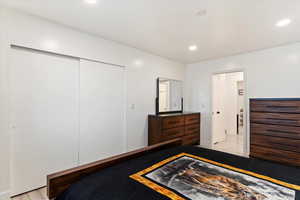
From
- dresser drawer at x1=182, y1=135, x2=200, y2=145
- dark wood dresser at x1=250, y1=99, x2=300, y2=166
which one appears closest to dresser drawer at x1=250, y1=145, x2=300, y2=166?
dark wood dresser at x1=250, y1=99, x2=300, y2=166

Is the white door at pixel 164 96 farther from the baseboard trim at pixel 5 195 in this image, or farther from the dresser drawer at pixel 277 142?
the baseboard trim at pixel 5 195

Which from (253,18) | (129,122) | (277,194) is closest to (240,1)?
(253,18)

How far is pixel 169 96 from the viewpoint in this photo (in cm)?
405

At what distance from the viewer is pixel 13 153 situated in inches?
75.9

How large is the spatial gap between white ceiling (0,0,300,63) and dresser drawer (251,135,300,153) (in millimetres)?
1849

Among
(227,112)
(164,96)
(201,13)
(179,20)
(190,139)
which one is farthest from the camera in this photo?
(227,112)

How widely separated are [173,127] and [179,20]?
7.31 feet

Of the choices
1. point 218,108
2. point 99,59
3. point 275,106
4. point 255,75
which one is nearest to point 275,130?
point 275,106

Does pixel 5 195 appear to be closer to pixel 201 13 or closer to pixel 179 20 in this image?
pixel 179 20

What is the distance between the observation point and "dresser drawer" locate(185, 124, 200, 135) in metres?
3.89

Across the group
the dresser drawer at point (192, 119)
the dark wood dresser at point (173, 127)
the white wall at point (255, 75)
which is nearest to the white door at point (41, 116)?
the dark wood dresser at point (173, 127)

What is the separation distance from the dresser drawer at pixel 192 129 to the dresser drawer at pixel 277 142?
4.42 ft

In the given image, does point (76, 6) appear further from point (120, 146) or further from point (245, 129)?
point (245, 129)

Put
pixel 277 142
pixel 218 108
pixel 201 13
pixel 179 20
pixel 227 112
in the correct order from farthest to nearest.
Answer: pixel 227 112
pixel 218 108
pixel 277 142
pixel 179 20
pixel 201 13
